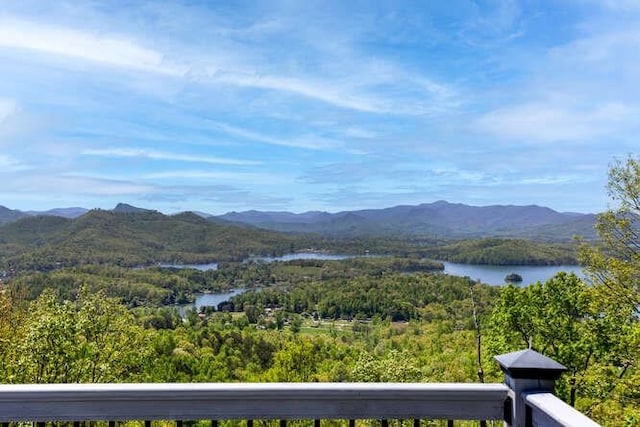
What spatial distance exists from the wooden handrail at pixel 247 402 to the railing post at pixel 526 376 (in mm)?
53

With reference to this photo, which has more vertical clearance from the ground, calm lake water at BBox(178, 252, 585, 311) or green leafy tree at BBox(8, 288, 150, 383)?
green leafy tree at BBox(8, 288, 150, 383)

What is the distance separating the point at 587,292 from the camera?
941 centimetres

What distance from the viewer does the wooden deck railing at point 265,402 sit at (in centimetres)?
159

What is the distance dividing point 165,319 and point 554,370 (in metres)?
41.7

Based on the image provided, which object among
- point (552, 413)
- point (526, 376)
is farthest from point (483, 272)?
point (552, 413)

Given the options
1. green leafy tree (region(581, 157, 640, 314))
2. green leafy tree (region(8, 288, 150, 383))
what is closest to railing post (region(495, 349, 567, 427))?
green leafy tree (region(581, 157, 640, 314))

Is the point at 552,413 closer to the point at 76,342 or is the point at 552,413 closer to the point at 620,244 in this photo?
the point at 620,244

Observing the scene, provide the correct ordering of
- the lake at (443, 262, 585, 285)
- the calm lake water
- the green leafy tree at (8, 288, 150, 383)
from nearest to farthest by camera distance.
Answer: the green leafy tree at (8, 288, 150, 383) → the lake at (443, 262, 585, 285) → the calm lake water

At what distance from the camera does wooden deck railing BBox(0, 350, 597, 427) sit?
1.59 m

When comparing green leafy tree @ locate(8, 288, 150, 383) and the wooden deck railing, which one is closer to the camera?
the wooden deck railing

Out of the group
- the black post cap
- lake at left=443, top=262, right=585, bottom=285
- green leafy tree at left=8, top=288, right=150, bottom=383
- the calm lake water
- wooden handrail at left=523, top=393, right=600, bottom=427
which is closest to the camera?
wooden handrail at left=523, top=393, right=600, bottom=427

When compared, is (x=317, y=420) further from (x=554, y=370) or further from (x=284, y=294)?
(x=284, y=294)

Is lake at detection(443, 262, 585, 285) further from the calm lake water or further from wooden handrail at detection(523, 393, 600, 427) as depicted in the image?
wooden handrail at detection(523, 393, 600, 427)

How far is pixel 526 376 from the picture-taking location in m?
1.55
